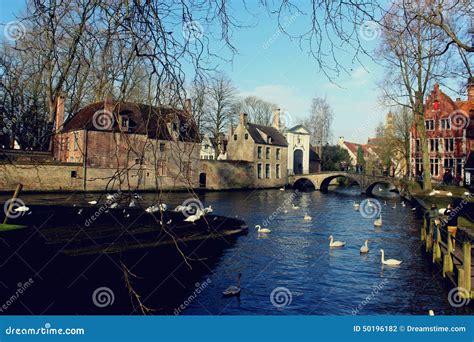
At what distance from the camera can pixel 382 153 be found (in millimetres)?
72562

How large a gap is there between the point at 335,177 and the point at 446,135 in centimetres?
1841

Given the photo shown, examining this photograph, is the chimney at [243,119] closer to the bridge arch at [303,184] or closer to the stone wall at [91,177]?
the stone wall at [91,177]

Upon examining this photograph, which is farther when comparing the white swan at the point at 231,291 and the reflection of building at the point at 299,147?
the reflection of building at the point at 299,147

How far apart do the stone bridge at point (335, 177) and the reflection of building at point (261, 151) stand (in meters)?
2.73

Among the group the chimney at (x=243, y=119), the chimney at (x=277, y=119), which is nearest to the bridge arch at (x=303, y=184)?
the chimney at (x=277, y=119)

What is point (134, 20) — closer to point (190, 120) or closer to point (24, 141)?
point (190, 120)

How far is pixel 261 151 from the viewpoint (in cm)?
6700

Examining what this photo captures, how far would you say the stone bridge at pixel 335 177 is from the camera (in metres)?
54.1

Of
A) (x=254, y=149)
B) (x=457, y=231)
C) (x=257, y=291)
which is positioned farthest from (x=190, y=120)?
(x=254, y=149)

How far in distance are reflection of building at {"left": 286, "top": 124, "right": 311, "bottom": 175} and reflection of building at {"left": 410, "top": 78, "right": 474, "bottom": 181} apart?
22669mm

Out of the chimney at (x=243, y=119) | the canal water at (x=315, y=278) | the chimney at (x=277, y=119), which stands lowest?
the canal water at (x=315, y=278)

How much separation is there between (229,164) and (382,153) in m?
29.4

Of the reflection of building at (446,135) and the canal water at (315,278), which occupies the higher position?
the reflection of building at (446,135)

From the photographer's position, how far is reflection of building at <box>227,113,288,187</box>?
6594 centimetres
